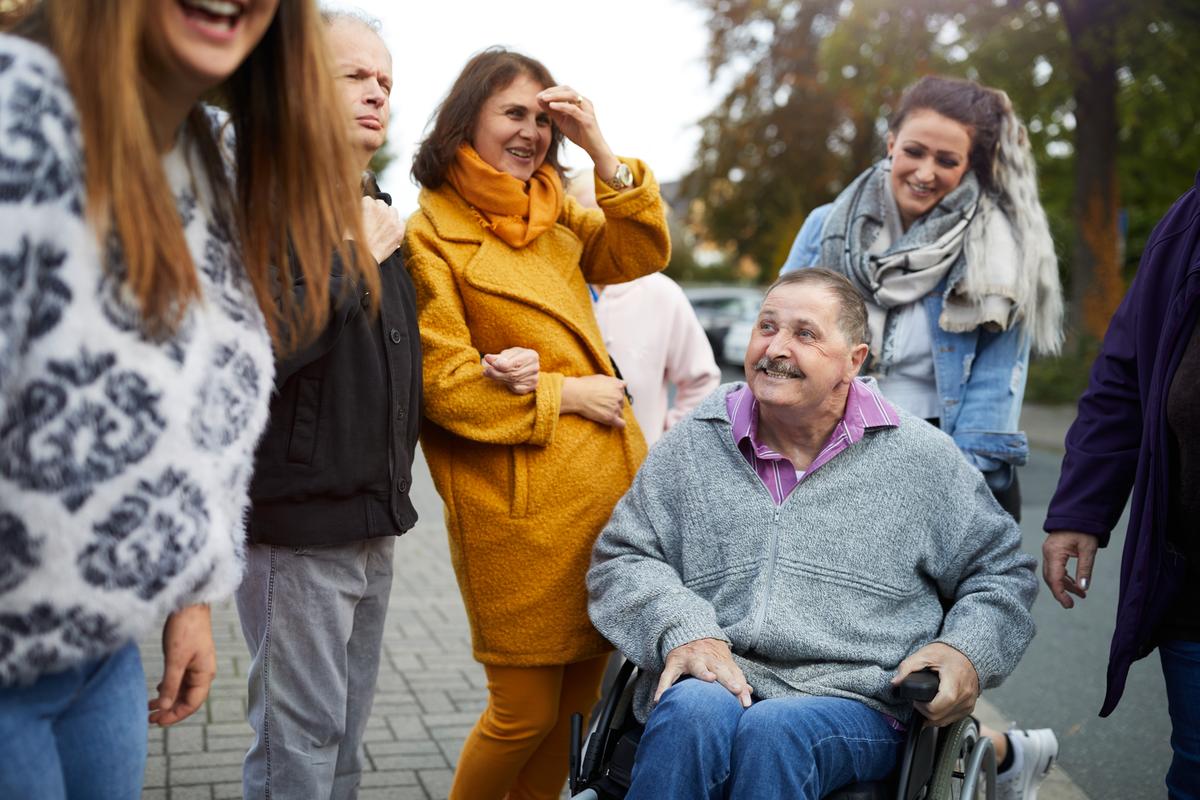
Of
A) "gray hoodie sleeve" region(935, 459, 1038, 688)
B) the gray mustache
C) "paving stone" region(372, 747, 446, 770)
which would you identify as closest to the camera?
"gray hoodie sleeve" region(935, 459, 1038, 688)

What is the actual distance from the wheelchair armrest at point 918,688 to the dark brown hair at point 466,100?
1666 mm

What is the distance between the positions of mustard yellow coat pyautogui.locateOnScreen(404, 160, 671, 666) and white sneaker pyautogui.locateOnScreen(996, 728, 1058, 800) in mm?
1399

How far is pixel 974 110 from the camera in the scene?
3525 mm

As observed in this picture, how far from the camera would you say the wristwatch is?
3178mm

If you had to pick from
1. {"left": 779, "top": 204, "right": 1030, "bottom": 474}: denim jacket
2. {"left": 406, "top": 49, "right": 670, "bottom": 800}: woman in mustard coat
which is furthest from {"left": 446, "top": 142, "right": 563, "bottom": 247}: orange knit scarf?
{"left": 779, "top": 204, "right": 1030, "bottom": 474}: denim jacket

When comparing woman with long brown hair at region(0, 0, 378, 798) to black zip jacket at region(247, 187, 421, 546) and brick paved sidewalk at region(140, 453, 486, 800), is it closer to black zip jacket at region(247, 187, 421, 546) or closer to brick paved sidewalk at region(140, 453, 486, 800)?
black zip jacket at region(247, 187, 421, 546)

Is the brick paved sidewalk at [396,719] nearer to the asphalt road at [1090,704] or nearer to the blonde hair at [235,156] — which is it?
the asphalt road at [1090,704]

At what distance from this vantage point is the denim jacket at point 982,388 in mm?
3396

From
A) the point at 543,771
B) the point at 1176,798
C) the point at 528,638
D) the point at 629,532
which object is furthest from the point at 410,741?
the point at 1176,798

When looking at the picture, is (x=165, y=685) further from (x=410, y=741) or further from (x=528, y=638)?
(x=410, y=741)

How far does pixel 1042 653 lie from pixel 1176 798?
3.36 metres

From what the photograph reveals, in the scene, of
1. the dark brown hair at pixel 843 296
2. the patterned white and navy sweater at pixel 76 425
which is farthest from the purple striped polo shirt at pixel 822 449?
the patterned white and navy sweater at pixel 76 425

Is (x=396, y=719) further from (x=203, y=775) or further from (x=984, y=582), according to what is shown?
(x=984, y=582)

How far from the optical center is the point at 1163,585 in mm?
2561
